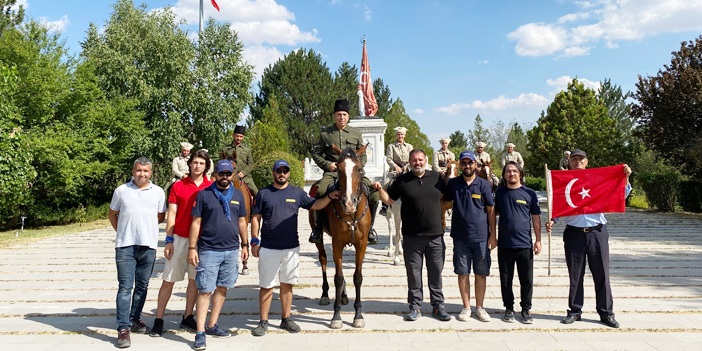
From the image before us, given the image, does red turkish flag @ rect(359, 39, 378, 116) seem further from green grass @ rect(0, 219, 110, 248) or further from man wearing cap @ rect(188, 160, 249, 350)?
man wearing cap @ rect(188, 160, 249, 350)

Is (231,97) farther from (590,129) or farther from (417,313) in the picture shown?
(417,313)

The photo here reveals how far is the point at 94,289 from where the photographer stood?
24.5 feet

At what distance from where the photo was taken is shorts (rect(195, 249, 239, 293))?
487cm

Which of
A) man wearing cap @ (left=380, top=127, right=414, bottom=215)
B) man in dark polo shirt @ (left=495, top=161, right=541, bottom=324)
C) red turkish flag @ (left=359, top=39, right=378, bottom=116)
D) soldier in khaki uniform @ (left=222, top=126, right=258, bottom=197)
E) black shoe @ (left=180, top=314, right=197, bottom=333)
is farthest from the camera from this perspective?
red turkish flag @ (left=359, top=39, right=378, bottom=116)

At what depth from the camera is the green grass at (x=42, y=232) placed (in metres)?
13.4

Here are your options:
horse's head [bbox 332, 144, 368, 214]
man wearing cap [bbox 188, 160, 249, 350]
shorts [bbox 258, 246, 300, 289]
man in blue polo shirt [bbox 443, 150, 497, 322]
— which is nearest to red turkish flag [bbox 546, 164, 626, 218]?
man in blue polo shirt [bbox 443, 150, 497, 322]

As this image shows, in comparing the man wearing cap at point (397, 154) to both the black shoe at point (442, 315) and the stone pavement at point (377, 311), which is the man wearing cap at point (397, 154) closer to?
the stone pavement at point (377, 311)

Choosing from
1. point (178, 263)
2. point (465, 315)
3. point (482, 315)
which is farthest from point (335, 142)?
point (482, 315)

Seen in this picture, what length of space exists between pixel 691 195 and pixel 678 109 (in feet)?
14.0

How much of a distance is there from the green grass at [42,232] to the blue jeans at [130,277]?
395 inches

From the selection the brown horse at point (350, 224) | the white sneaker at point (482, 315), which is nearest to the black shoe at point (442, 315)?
the white sneaker at point (482, 315)

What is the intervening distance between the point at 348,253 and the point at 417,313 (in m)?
5.04

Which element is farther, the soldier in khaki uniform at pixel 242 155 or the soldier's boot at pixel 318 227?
the soldier in khaki uniform at pixel 242 155

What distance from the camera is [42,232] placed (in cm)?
1593
